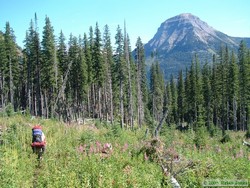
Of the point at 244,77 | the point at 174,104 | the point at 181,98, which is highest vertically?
the point at 244,77

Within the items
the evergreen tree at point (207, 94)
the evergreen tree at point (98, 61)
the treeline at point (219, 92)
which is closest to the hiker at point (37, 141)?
the treeline at point (219, 92)

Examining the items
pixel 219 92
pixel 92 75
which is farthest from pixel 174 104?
pixel 92 75

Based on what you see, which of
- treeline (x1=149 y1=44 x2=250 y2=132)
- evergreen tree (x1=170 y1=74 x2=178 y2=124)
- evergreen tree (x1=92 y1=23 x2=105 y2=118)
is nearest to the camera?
evergreen tree (x1=92 y1=23 x2=105 y2=118)

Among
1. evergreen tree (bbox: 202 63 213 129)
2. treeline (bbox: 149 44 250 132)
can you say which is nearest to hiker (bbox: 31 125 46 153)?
treeline (bbox: 149 44 250 132)

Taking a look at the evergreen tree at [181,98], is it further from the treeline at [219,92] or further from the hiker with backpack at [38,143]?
the hiker with backpack at [38,143]

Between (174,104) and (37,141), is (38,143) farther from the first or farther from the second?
(174,104)

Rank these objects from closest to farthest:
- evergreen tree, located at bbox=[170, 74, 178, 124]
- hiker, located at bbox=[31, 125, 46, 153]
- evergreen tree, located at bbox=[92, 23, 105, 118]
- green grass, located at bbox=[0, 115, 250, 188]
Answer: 1. green grass, located at bbox=[0, 115, 250, 188]
2. hiker, located at bbox=[31, 125, 46, 153]
3. evergreen tree, located at bbox=[92, 23, 105, 118]
4. evergreen tree, located at bbox=[170, 74, 178, 124]

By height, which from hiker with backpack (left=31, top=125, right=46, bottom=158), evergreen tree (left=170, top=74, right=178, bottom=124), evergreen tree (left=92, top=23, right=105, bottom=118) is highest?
evergreen tree (left=92, top=23, right=105, bottom=118)

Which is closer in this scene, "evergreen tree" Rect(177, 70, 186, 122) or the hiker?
the hiker

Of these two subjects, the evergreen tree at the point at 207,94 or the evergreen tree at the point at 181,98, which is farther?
the evergreen tree at the point at 181,98

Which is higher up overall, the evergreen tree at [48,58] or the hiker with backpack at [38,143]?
the evergreen tree at [48,58]

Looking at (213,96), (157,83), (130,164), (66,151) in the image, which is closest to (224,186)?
(130,164)

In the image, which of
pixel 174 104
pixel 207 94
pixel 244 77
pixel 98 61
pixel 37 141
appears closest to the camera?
pixel 37 141

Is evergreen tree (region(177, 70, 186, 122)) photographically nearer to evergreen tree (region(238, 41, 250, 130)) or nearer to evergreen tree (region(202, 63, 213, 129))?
evergreen tree (region(202, 63, 213, 129))
